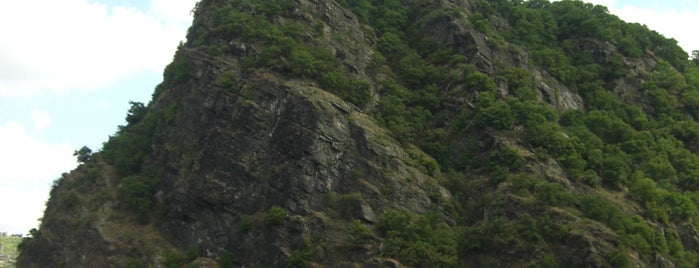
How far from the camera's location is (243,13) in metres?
84.1

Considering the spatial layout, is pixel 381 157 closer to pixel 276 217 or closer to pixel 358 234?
pixel 358 234

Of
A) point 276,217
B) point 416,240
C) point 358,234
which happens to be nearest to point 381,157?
point 358,234

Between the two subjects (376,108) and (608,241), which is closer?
(608,241)

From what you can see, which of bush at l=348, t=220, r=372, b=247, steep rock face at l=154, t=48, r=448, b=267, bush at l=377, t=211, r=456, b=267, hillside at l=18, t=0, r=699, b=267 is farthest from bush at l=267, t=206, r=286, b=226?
bush at l=377, t=211, r=456, b=267

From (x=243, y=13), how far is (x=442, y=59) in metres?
21.3

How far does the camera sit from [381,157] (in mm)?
66750

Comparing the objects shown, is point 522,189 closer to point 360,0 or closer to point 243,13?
point 243,13

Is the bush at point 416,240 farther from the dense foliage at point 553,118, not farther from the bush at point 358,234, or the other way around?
the dense foliage at point 553,118

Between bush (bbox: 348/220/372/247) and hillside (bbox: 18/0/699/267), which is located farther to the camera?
hillside (bbox: 18/0/699/267)

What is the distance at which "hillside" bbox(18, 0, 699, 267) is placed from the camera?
2391 inches

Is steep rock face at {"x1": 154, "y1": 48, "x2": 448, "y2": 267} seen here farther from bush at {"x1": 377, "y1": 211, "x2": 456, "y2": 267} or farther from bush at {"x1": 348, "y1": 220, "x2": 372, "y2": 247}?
bush at {"x1": 377, "y1": 211, "x2": 456, "y2": 267}

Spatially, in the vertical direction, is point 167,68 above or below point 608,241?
above

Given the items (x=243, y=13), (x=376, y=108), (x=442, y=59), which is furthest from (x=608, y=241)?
(x=243, y=13)

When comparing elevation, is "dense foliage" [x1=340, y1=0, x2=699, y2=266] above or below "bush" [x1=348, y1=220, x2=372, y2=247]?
above
